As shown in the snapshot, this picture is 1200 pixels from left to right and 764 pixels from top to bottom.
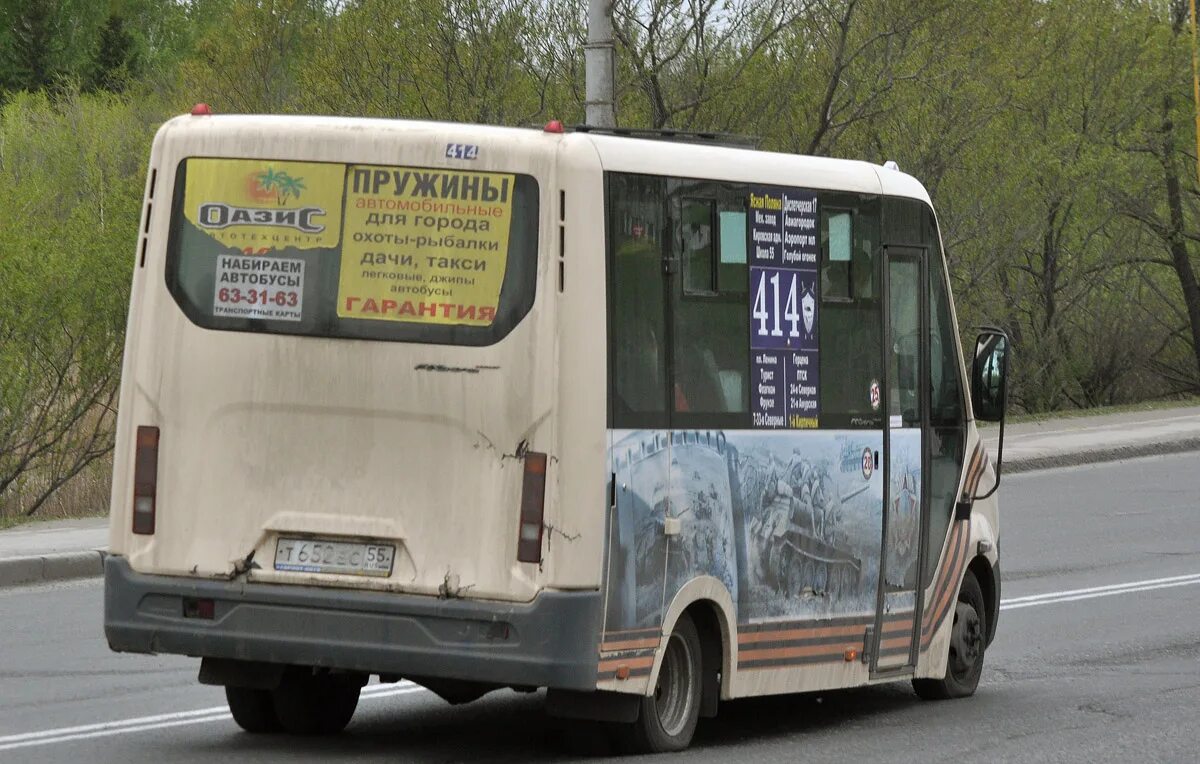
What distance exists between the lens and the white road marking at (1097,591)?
14289 millimetres

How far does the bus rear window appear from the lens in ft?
24.7

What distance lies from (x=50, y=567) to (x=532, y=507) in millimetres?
8630

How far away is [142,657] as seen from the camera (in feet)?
36.5

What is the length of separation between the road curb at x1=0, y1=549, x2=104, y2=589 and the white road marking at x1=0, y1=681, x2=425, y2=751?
589cm

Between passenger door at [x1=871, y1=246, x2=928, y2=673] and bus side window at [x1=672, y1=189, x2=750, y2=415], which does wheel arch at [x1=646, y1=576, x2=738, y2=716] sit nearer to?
bus side window at [x1=672, y1=189, x2=750, y2=415]

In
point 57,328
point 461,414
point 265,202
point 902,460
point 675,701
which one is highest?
point 57,328

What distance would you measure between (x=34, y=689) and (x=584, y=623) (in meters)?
3.70

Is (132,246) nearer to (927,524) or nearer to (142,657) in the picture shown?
(142,657)

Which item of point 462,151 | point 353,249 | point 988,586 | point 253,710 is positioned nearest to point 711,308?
point 462,151

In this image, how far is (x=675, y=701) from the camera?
8.30m

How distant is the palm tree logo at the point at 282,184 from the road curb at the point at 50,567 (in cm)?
787

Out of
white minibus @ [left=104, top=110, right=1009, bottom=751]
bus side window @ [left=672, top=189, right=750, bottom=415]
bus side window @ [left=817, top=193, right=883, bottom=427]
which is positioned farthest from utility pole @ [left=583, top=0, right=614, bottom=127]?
bus side window @ [left=672, top=189, right=750, bottom=415]

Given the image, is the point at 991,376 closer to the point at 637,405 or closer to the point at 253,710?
the point at 637,405

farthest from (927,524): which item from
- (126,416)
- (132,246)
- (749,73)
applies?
(749,73)
